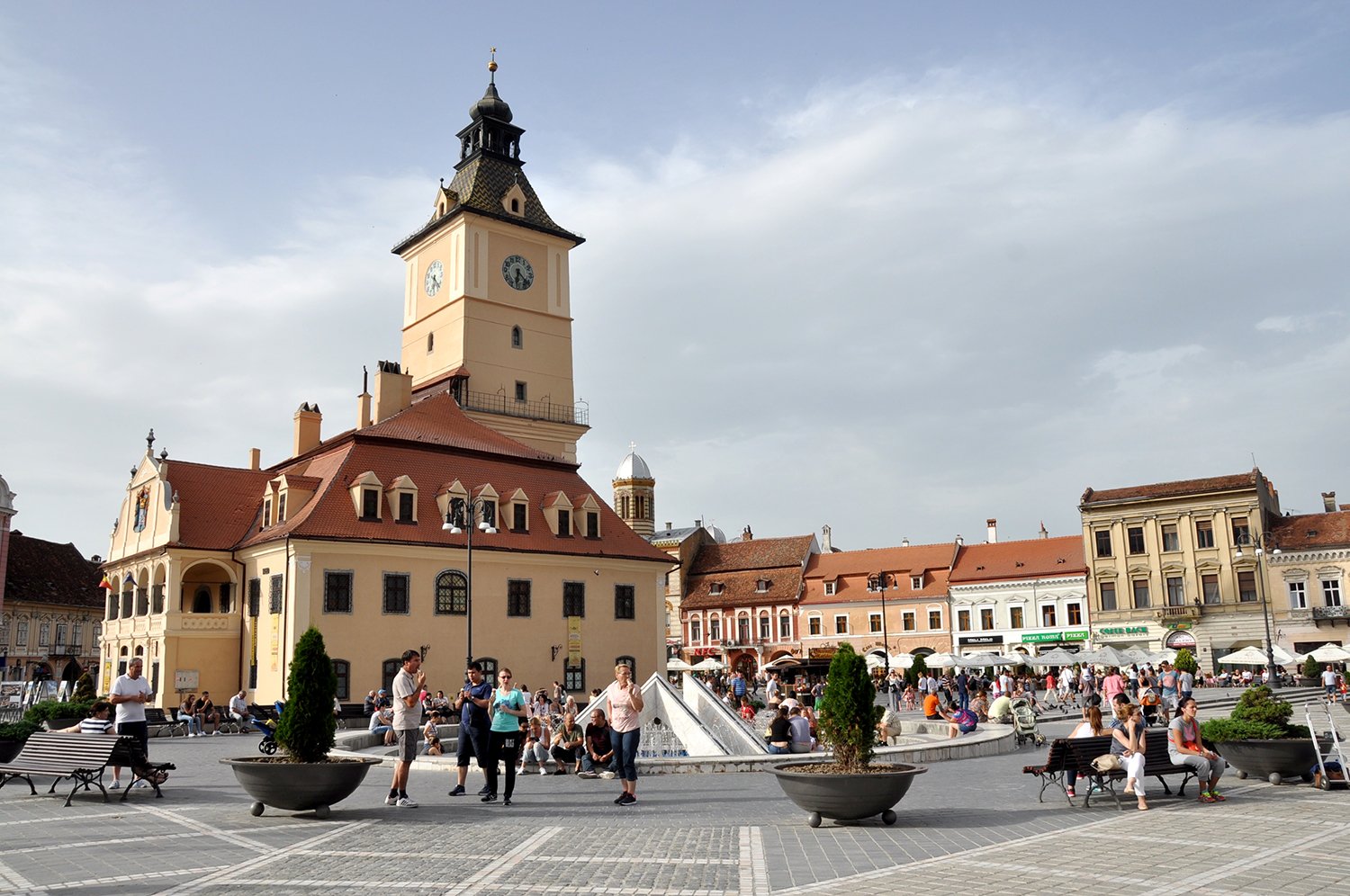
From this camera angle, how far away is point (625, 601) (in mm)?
46125

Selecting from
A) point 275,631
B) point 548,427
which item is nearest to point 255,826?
point 275,631

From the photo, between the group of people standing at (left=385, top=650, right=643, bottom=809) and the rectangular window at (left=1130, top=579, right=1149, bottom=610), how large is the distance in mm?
54867

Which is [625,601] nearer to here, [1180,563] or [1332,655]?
[1332,655]

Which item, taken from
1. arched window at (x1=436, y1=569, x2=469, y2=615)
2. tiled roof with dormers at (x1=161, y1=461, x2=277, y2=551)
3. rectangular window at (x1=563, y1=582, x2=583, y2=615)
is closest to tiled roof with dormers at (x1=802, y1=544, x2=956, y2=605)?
rectangular window at (x1=563, y1=582, x2=583, y2=615)

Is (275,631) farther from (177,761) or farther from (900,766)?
(900,766)

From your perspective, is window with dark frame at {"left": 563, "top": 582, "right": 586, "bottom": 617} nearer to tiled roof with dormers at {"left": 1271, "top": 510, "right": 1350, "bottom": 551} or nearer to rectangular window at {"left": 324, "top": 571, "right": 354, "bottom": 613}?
rectangular window at {"left": 324, "top": 571, "right": 354, "bottom": 613}

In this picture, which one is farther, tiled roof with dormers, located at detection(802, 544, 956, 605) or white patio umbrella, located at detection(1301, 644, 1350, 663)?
tiled roof with dormers, located at detection(802, 544, 956, 605)

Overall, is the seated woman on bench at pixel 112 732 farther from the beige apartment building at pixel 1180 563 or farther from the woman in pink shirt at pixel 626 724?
the beige apartment building at pixel 1180 563

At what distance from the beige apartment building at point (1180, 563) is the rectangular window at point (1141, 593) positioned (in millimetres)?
50

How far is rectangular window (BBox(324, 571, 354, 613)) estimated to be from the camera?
38.2 m

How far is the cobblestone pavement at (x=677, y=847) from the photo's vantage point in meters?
8.60

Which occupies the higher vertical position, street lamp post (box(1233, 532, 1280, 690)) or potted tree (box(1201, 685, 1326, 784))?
street lamp post (box(1233, 532, 1280, 690))

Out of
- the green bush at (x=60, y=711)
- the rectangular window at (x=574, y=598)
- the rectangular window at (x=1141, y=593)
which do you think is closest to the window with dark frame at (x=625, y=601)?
the rectangular window at (x=574, y=598)

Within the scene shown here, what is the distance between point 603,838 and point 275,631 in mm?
30075
